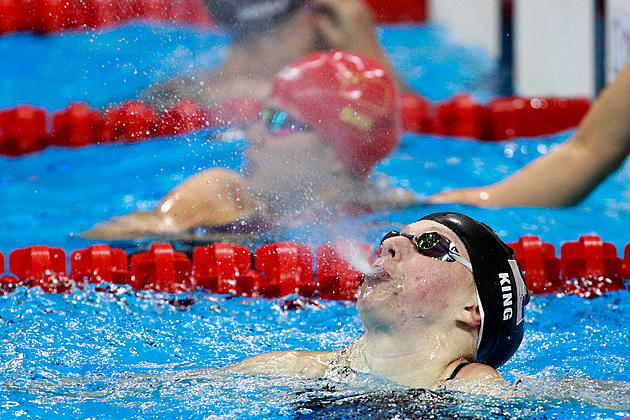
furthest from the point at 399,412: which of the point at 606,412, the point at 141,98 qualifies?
the point at 141,98

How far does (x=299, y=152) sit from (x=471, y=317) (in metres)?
1.72

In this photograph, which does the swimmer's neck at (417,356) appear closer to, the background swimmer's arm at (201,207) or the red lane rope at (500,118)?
the background swimmer's arm at (201,207)

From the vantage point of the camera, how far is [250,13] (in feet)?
16.8

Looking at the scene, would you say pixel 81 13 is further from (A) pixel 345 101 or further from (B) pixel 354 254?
(B) pixel 354 254

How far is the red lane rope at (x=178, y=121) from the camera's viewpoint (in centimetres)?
560

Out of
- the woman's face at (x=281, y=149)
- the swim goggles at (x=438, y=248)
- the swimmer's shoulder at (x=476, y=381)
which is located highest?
the woman's face at (x=281, y=149)

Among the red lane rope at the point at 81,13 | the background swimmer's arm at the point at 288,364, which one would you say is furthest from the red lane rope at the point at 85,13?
the background swimmer's arm at the point at 288,364

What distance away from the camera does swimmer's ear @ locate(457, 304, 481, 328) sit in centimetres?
227

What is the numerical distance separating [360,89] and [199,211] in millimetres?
800

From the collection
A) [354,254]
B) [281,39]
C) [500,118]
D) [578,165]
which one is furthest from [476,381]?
[500,118]

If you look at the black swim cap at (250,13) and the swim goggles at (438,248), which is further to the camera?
the black swim cap at (250,13)

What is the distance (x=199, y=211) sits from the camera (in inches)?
152

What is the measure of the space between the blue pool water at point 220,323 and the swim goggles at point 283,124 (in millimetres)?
203

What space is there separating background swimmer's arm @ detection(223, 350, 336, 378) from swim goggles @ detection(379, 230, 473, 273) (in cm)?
39
